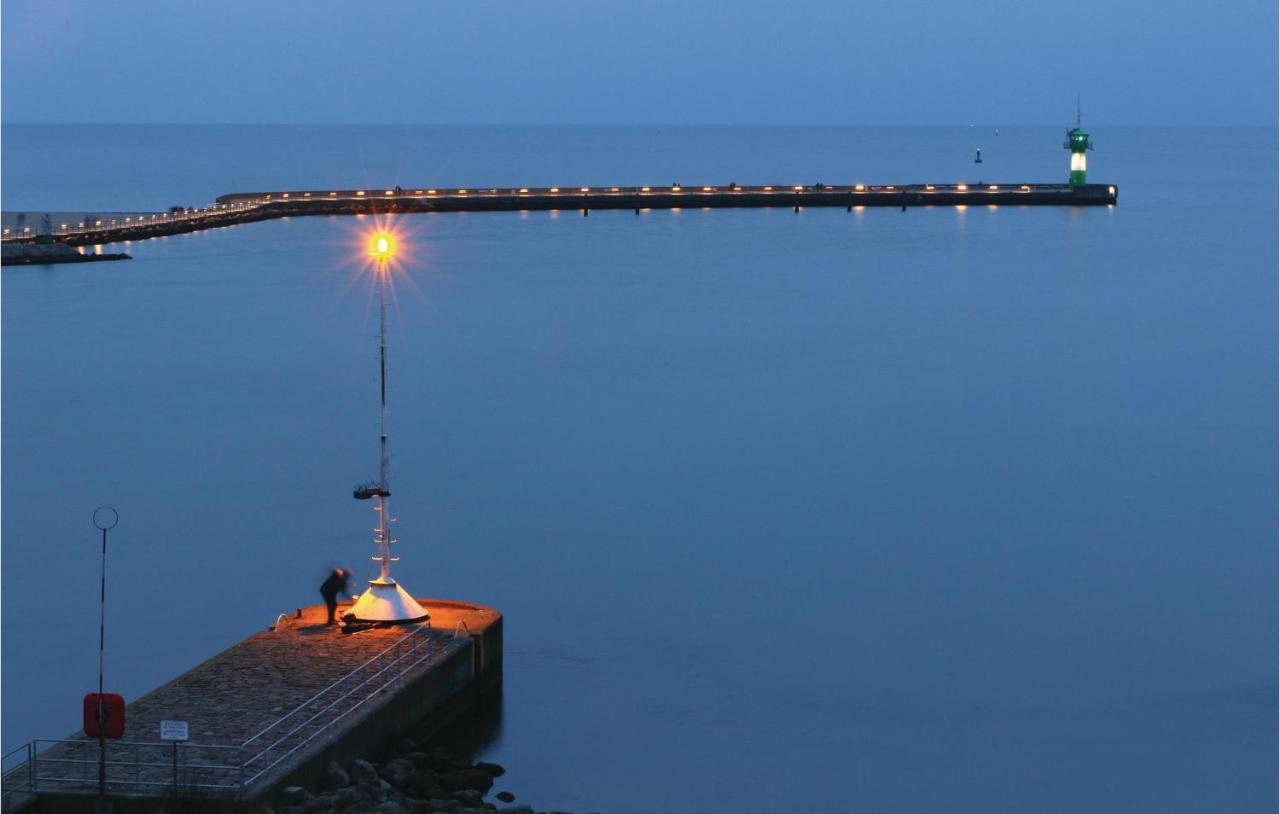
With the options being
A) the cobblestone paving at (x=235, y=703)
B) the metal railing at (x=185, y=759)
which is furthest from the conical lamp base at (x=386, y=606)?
the metal railing at (x=185, y=759)

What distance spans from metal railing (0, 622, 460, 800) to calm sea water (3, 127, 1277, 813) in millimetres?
2283

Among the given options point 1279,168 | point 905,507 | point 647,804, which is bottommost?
point 647,804

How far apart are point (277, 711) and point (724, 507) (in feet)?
39.9

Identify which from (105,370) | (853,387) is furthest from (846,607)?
(105,370)

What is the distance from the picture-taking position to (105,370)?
129 feet

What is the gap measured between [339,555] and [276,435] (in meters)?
8.83

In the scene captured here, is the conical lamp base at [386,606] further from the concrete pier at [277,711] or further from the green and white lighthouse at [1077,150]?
the green and white lighthouse at [1077,150]

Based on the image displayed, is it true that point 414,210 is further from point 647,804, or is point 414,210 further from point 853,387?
point 647,804

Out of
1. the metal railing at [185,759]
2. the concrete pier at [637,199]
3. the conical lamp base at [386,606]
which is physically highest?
the concrete pier at [637,199]

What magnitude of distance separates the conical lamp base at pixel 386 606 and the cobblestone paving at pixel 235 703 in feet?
0.38

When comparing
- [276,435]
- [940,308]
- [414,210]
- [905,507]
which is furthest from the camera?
[414,210]

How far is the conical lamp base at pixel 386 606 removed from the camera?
15.8m

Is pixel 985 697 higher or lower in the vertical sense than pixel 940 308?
lower

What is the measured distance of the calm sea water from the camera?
16.6 metres
